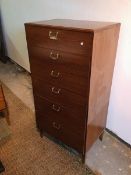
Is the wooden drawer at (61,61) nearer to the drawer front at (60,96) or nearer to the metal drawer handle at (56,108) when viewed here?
the drawer front at (60,96)

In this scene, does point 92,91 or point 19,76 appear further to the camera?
point 19,76

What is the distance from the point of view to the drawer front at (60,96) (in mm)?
1218

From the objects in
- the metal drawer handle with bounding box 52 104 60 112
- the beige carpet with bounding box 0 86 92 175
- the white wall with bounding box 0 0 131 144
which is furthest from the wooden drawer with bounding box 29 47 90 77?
the beige carpet with bounding box 0 86 92 175

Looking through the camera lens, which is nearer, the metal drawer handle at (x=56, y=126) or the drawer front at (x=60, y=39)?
the drawer front at (x=60, y=39)

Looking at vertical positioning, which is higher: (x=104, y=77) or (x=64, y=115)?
(x=104, y=77)

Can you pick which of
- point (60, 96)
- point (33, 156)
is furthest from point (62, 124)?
point (33, 156)

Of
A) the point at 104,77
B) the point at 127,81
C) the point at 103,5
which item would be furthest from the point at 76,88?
the point at 103,5

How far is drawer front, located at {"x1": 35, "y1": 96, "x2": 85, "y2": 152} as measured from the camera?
133 centimetres

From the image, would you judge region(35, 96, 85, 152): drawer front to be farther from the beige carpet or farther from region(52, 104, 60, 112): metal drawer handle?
the beige carpet

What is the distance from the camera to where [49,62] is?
124cm

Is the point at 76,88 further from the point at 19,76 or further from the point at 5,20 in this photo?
the point at 5,20

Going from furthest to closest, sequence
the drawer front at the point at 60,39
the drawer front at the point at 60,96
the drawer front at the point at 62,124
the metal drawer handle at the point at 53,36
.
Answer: the drawer front at the point at 62,124
the drawer front at the point at 60,96
the metal drawer handle at the point at 53,36
the drawer front at the point at 60,39

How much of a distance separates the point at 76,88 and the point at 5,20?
264cm

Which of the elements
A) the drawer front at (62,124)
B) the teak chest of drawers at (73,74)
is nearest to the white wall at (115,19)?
the teak chest of drawers at (73,74)
